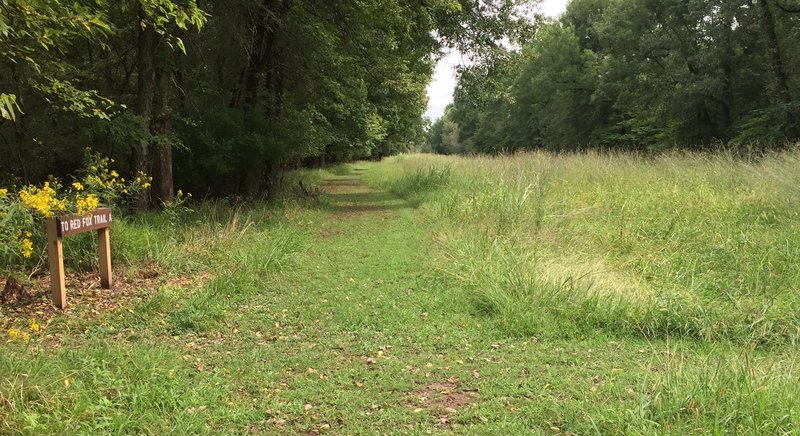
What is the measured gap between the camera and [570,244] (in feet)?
24.5

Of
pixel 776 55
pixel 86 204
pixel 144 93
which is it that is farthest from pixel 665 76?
pixel 86 204

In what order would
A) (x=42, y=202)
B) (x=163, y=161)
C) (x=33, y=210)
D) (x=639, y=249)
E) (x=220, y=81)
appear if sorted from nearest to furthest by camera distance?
(x=42, y=202), (x=33, y=210), (x=639, y=249), (x=163, y=161), (x=220, y=81)

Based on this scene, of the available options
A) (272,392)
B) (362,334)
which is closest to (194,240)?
(362,334)

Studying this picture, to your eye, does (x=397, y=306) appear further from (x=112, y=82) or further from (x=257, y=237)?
(x=112, y=82)

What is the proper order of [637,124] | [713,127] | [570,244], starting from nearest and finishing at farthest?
[570,244] → [713,127] → [637,124]

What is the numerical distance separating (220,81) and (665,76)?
24.1 m

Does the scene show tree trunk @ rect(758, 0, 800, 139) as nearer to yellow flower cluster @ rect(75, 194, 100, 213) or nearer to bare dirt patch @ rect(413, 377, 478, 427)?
bare dirt patch @ rect(413, 377, 478, 427)

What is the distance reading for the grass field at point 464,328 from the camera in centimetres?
311

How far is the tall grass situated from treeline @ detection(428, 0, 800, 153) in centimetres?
670

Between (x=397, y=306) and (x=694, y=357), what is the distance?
2.96m

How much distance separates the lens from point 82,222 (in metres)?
5.43

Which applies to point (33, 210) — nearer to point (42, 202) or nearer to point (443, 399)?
point (42, 202)

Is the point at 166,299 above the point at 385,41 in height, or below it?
below

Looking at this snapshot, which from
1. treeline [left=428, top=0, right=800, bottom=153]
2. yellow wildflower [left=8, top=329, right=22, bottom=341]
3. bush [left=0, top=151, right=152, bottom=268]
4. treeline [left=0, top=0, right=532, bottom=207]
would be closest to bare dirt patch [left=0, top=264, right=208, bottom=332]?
bush [left=0, top=151, right=152, bottom=268]
